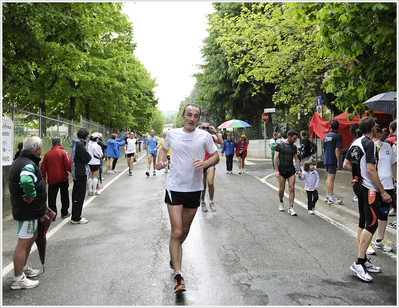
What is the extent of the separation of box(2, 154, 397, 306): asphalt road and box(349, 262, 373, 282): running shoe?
0.07 meters

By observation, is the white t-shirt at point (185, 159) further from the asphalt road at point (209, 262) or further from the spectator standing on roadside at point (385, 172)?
the spectator standing on roadside at point (385, 172)

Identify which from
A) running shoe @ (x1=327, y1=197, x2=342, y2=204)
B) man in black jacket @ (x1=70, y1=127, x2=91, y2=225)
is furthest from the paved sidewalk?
man in black jacket @ (x1=70, y1=127, x2=91, y2=225)

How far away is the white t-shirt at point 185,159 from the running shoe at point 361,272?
2106 mm

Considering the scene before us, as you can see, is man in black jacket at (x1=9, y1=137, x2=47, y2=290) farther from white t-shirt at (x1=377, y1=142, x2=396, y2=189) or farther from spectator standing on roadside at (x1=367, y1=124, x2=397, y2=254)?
white t-shirt at (x1=377, y1=142, x2=396, y2=189)

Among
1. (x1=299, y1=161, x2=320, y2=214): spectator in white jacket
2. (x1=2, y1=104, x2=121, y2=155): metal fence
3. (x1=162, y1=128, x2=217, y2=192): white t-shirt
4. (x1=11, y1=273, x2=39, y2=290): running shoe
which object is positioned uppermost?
(x1=2, y1=104, x2=121, y2=155): metal fence

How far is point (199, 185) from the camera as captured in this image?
4434 millimetres

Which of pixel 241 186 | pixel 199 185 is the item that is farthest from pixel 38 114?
pixel 199 185

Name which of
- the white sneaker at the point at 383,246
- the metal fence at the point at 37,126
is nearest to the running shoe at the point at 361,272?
the white sneaker at the point at 383,246

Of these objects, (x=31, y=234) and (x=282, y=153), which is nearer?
(x=31, y=234)

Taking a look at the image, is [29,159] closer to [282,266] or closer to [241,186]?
[282,266]

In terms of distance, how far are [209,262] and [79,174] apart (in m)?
3.82

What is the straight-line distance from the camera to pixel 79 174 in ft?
25.5

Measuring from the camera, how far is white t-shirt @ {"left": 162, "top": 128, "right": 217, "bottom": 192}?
4.33 metres

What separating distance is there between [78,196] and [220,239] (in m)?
3.08
